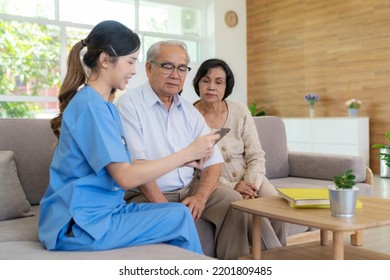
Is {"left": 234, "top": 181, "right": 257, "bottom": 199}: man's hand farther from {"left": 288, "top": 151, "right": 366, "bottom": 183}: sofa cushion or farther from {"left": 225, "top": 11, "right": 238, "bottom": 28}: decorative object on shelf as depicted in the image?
{"left": 225, "top": 11, "right": 238, "bottom": 28}: decorative object on shelf

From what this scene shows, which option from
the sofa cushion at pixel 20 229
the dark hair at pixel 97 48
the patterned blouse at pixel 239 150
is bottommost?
the sofa cushion at pixel 20 229

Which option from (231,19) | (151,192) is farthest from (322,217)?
(231,19)

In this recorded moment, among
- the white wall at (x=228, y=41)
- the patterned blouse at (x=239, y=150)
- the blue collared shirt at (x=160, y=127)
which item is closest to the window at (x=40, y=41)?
the white wall at (x=228, y=41)

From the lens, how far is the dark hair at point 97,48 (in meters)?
1.51

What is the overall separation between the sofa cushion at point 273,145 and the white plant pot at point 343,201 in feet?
5.24

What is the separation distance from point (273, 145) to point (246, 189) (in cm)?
103

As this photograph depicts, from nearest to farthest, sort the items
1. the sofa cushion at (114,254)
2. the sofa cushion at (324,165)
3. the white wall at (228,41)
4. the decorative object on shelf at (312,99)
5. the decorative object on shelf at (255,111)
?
the sofa cushion at (114,254)
the sofa cushion at (324,165)
the decorative object on shelf at (312,99)
the decorative object on shelf at (255,111)
the white wall at (228,41)

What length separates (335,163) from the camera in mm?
3125

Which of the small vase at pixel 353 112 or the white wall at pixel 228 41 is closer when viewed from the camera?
the small vase at pixel 353 112

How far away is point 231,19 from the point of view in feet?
29.5

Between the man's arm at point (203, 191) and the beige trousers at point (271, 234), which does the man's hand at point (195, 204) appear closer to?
the man's arm at point (203, 191)

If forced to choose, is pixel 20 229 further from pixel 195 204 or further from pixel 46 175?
pixel 195 204

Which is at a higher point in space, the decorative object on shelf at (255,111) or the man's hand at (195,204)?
the decorative object on shelf at (255,111)

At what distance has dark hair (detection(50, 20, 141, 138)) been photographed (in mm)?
1509
